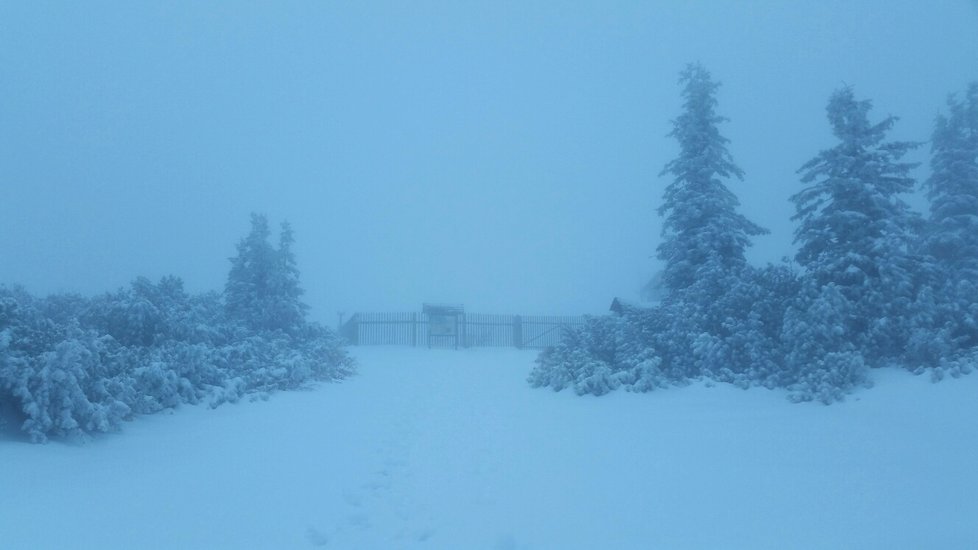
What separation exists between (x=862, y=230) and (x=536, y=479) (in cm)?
764

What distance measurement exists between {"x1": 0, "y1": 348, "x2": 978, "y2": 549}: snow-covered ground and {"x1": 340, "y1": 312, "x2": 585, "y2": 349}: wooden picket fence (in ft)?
59.3

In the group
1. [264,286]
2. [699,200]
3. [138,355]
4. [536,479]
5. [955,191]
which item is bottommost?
[536,479]

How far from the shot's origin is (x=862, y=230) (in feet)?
32.1

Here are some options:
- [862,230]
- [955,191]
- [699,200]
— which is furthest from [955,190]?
[862,230]

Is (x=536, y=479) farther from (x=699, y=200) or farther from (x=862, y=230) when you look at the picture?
(x=699, y=200)

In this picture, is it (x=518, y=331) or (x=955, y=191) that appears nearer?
(x=955, y=191)

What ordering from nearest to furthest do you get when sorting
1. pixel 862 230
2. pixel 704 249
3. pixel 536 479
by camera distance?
1. pixel 536 479
2. pixel 862 230
3. pixel 704 249

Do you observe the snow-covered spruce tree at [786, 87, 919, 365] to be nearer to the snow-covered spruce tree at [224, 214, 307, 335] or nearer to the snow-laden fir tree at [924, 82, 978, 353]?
the snow-laden fir tree at [924, 82, 978, 353]

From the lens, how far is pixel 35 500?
4.79 metres

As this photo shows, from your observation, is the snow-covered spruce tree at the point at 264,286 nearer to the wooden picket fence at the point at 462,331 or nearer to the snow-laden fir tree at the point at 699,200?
the wooden picket fence at the point at 462,331

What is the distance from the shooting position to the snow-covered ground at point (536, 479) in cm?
453

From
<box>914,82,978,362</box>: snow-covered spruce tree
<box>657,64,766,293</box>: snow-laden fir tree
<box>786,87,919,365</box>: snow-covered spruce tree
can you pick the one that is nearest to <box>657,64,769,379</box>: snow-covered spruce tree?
<box>657,64,766,293</box>: snow-laden fir tree

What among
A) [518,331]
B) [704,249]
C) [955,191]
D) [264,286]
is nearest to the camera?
[704,249]

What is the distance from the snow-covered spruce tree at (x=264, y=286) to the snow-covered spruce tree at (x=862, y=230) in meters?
14.2
